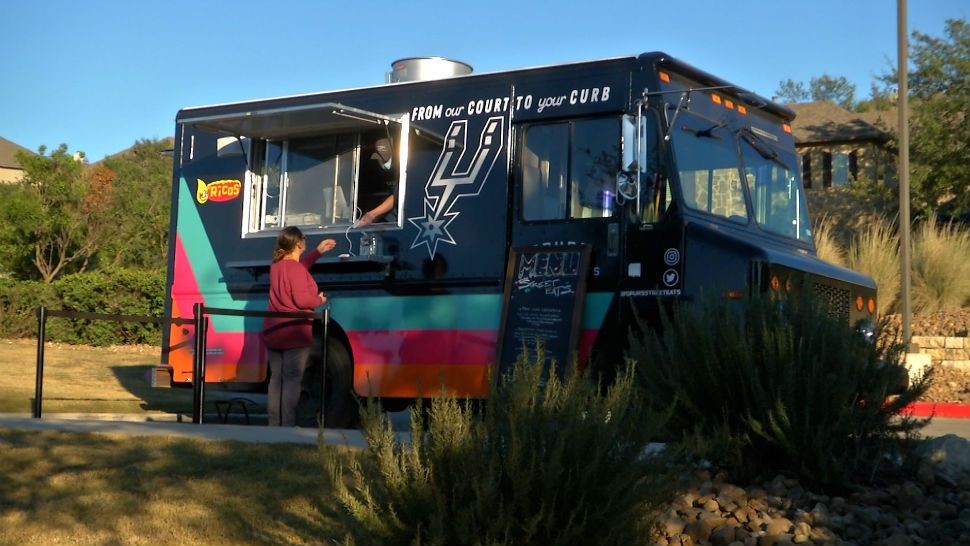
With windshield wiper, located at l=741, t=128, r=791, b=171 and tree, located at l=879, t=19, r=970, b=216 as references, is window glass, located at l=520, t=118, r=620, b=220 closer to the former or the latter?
windshield wiper, located at l=741, t=128, r=791, b=171

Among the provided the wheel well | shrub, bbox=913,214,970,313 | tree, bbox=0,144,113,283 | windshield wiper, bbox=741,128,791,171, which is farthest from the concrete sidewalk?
tree, bbox=0,144,113,283

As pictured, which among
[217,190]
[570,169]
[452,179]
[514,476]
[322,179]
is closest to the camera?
[514,476]

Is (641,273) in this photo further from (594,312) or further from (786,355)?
(786,355)

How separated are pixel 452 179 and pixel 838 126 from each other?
3633cm

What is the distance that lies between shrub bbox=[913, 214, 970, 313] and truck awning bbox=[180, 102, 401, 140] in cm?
1273

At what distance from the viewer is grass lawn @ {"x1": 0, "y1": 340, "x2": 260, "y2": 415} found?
44.6 ft

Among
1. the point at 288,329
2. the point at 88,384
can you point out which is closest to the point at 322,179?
the point at 288,329

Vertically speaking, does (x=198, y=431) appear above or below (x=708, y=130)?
below

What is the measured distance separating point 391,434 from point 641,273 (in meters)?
5.03

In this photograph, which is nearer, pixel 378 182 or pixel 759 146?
pixel 759 146

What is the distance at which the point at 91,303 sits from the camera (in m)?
25.1

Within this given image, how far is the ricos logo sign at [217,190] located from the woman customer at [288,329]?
1944 mm

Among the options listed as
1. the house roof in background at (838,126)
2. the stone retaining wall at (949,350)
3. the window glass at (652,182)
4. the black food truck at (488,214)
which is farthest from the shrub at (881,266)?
the house roof in background at (838,126)

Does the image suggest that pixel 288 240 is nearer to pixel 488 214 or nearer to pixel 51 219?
pixel 488 214
